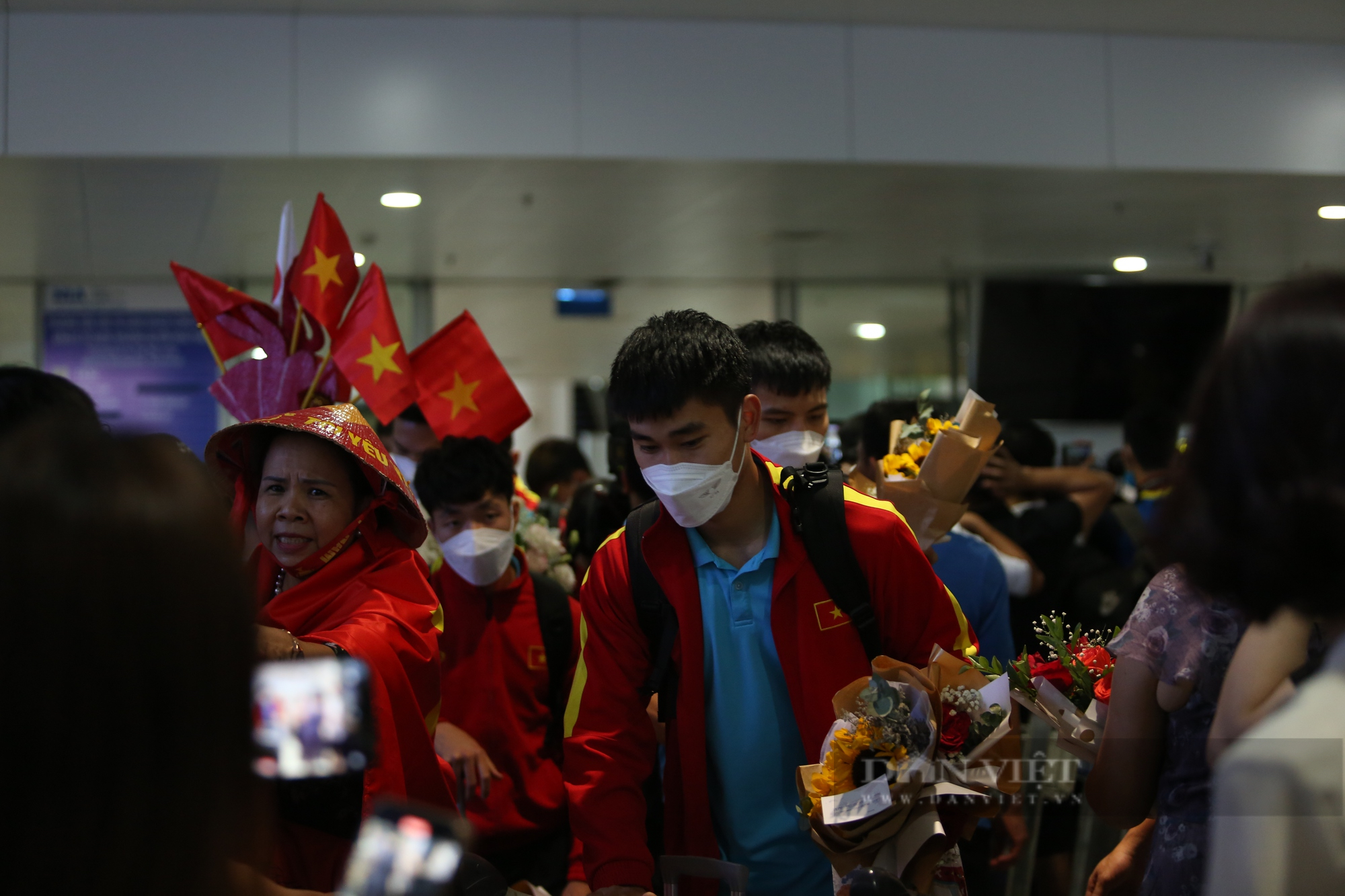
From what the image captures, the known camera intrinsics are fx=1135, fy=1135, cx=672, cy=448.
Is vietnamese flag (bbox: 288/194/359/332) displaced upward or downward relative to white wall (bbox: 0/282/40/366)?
downward

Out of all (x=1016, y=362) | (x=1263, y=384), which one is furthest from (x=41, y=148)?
(x=1016, y=362)

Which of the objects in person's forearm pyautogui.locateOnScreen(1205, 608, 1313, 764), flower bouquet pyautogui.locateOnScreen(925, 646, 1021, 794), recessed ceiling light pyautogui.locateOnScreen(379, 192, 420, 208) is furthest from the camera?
recessed ceiling light pyautogui.locateOnScreen(379, 192, 420, 208)

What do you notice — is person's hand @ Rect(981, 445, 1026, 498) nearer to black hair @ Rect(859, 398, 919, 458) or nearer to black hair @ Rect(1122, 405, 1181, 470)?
black hair @ Rect(859, 398, 919, 458)

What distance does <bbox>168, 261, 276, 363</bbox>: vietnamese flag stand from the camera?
3.09 meters

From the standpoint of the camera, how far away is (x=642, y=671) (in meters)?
2.21

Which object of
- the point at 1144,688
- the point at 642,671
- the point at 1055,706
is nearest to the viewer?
the point at 1144,688

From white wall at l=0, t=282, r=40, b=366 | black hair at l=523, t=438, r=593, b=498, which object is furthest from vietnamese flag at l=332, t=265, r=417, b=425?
white wall at l=0, t=282, r=40, b=366

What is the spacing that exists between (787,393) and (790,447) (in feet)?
0.48

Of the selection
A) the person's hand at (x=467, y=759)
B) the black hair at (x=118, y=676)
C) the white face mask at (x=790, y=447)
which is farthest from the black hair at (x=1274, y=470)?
the person's hand at (x=467, y=759)

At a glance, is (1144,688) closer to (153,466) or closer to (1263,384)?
(1263,384)

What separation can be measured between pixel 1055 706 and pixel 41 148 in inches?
194

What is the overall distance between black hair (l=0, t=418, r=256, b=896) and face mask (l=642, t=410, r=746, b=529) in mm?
1317

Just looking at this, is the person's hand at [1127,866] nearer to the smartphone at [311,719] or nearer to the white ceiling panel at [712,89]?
the smartphone at [311,719]

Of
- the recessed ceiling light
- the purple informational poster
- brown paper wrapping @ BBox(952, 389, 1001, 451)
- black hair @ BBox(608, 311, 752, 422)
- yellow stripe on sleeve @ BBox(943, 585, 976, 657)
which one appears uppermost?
the recessed ceiling light
